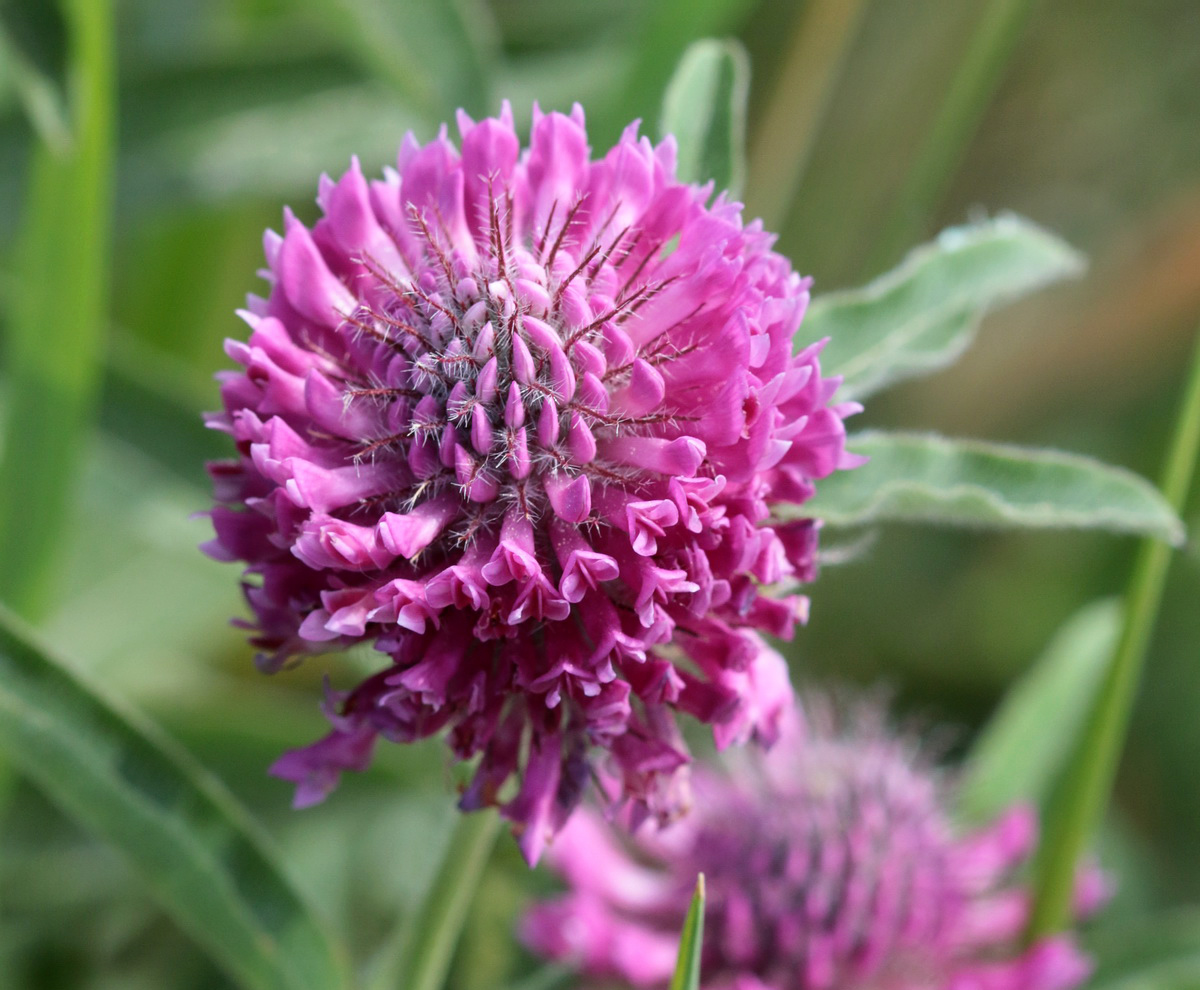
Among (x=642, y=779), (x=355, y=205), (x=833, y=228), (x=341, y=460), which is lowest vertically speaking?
(x=642, y=779)

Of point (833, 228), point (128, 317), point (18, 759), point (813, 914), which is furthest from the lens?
point (833, 228)

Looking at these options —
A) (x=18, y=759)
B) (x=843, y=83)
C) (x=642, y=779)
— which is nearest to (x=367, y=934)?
(x=18, y=759)

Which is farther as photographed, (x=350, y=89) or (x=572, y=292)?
(x=350, y=89)

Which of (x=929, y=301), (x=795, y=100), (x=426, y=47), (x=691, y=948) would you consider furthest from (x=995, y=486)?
(x=795, y=100)

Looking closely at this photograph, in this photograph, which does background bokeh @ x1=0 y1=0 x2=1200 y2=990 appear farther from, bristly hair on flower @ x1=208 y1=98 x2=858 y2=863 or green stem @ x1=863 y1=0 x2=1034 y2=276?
bristly hair on flower @ x1=208 y1=98 x2=858 y2=863

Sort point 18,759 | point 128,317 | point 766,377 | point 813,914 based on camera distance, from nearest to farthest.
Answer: point 766,377, point 18,759, point 813,914, point 128,317

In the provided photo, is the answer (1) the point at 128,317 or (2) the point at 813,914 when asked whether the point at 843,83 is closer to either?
(1) the point at 128,317

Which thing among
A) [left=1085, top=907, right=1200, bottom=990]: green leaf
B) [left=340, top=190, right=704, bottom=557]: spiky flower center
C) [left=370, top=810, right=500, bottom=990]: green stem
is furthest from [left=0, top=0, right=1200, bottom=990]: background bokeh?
[left=1085, top=907, right=1200, bottom=990]: green leaf
